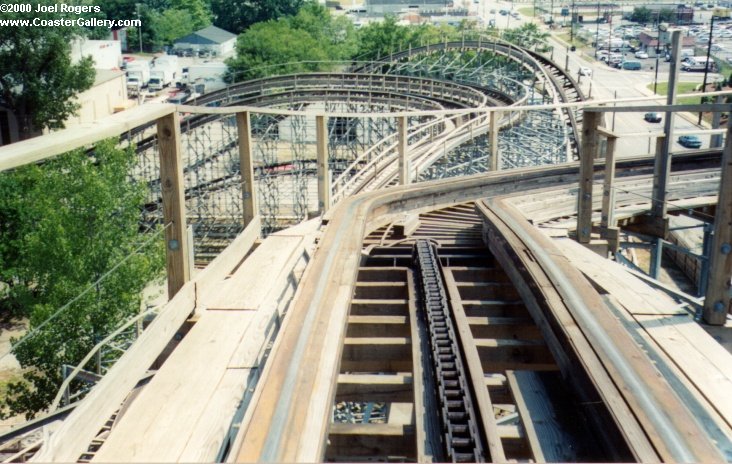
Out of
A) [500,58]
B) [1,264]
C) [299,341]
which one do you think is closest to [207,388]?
[299,341]

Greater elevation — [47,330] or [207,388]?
[207,388]

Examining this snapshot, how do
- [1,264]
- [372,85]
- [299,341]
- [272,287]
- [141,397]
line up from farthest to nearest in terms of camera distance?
1. [372,85]
2. [1,264]
3. [272,287]
4. [299,341]
5. [141,397]

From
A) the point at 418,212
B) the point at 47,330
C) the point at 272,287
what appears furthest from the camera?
the point at 47,330

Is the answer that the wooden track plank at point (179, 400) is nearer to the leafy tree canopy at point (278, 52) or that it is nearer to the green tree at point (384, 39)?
the leafy tree canopy at point (278, 52)

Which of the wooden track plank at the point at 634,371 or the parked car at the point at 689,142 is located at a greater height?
the wooden track plank at the point at 634,371

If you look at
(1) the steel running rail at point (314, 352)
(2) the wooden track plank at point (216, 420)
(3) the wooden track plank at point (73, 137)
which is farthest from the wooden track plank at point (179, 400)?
(3) the wooden track plank at point (73, 137)

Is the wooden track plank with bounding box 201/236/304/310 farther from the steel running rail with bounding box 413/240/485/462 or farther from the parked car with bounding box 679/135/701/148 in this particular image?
the parked car with bounding box 679/135/701/148

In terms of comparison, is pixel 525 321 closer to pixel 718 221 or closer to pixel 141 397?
pixel 718 221
